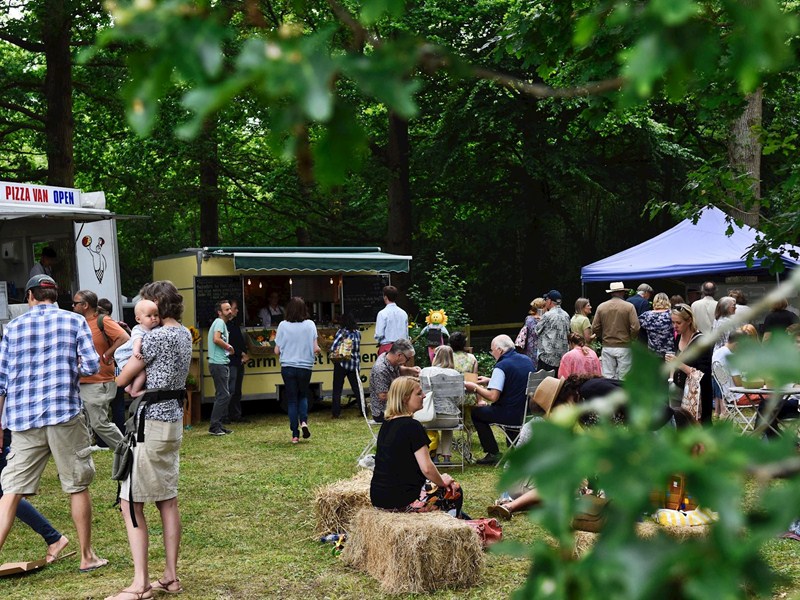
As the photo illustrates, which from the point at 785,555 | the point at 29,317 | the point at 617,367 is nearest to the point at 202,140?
the point at 617,367

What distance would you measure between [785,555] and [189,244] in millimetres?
21416

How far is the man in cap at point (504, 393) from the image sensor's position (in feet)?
31.8

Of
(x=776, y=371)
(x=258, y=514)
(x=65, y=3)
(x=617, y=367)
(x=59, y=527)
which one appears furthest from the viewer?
(x=65, y=3)

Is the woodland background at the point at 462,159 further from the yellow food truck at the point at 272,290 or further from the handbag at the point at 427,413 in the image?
the handbag at the point at 427,413

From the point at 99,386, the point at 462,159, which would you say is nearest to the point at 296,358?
the point at 99,386

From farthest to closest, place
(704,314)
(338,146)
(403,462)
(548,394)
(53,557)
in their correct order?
(704,314), (548,394), (53,557), (403,462), (338,146)

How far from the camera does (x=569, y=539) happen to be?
1096 mm

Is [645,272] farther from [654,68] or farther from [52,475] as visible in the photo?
[654,68]

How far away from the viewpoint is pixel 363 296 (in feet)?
50.9

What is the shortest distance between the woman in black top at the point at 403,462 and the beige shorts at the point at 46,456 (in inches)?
67.7

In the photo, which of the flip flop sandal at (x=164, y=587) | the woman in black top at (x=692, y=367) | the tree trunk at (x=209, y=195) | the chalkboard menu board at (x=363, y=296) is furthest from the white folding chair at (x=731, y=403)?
the tree trunk at (x=209, y=195)

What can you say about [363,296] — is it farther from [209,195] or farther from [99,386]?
[99,386]

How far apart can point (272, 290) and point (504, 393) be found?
247 inches

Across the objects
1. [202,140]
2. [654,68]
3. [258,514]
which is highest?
[202,140]
